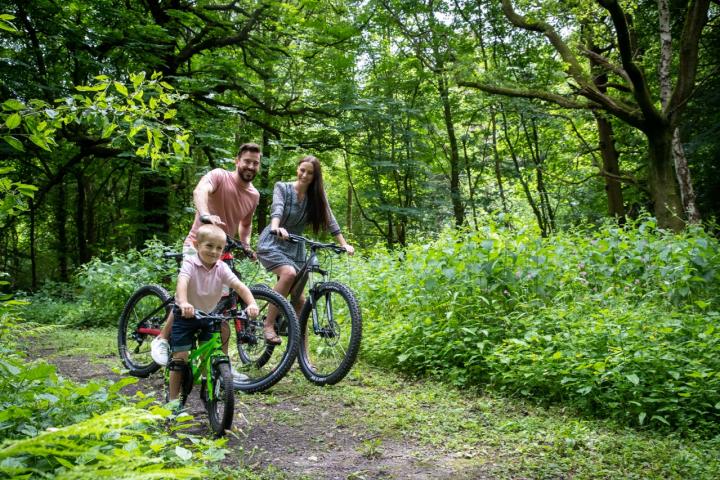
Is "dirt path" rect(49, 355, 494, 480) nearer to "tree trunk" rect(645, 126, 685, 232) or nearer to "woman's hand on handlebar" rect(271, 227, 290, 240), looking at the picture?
"woman's hand on handlebar" rect(271, 227, 290, 240)

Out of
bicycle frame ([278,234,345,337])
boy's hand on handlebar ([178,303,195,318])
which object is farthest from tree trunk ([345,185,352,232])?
boy's hand on handlebar ([178,303,195,318])

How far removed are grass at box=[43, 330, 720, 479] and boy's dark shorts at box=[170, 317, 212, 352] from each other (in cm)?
61

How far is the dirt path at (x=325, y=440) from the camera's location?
3.22 meters

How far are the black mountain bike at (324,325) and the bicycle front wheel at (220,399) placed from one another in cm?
150

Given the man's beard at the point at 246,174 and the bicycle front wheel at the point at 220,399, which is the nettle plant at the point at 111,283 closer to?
the man's beard at the point at 246,174

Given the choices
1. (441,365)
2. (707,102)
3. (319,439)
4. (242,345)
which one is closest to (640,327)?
(441,365)

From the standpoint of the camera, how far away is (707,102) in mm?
12914

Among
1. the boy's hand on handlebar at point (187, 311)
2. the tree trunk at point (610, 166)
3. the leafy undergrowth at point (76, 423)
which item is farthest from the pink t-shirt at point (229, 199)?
the tree trunk at point (610, 166)

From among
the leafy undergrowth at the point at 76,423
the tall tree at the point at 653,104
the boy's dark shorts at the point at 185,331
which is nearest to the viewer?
the leafy undergrowth at the point at 76,423

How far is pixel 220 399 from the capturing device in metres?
3.77

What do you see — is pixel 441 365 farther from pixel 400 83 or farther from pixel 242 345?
pixel 400 83

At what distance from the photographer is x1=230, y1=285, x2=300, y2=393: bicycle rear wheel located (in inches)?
191

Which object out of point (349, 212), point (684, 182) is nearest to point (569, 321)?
point (684, 182)

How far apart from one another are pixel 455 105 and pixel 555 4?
7097 millimetres
